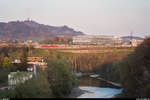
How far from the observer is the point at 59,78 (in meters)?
30.8

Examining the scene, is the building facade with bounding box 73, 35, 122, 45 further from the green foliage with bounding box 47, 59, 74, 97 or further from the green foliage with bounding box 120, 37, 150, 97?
the green foliage with bounding box 120, 37, 150, 97

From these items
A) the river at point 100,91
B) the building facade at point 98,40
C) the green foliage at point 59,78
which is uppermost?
the building facade at point 98,40

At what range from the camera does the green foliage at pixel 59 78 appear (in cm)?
2984

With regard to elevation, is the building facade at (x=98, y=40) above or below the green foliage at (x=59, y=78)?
above

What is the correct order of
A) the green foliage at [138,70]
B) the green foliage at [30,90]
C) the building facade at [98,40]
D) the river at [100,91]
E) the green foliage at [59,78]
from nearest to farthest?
the green foliage at [30,90]
the green foliage at [138,70]
the green foliage at [59,78]
the river at [100,91]
the building facade at [98,40]

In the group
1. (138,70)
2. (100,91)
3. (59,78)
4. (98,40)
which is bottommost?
(100,91)

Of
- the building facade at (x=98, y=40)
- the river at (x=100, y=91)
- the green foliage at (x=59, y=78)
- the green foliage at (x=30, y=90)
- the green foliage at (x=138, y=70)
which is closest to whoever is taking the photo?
the green foliage at (x=30, y=90)

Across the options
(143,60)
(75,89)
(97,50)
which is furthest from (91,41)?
(143,60)

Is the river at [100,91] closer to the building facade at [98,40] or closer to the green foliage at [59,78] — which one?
the green foliage at [59,78]

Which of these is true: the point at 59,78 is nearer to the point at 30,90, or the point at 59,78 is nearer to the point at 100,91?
the point at 100,91

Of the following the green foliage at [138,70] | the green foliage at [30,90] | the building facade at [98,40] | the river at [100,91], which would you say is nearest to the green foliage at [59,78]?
the river at [100,91]

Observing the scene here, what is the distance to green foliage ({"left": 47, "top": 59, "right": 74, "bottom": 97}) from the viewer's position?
2984 cm

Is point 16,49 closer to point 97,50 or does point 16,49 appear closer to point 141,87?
point 97,50

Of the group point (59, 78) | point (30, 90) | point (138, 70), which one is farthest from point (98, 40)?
point (30, 90)
